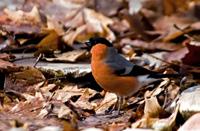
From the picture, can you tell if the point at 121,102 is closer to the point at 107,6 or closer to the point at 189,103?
the point at 189,103

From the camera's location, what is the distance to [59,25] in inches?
269

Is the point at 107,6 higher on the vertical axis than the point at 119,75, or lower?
lower

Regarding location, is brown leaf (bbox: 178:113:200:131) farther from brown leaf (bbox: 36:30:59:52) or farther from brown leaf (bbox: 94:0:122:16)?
brown leaf (bbox: 94:0:122:16)

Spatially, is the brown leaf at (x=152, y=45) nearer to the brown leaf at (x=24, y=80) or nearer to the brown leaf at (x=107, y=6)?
the brown leaf at (x=107, y=6)

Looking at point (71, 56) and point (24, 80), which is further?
point (71, 56)

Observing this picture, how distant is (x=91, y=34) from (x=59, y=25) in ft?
1.10

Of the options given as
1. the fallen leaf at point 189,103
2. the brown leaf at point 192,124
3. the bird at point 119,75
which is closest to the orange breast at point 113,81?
the bird at point 119,75

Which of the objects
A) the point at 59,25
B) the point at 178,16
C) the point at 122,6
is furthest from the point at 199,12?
the point at 59,25

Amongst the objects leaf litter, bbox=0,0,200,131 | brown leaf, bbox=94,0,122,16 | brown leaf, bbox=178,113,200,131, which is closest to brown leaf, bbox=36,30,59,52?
leaf litter, bbox=0,0,200,131

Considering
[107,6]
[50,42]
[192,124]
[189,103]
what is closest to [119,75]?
[189,103]

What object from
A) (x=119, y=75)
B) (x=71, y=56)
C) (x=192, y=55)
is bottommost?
(x=192, y=55)

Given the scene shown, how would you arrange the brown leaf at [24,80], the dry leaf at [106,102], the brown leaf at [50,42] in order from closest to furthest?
the dry leaf at [106,102]
the brown leaf at [24,80]
the brown leaf at [50,42]

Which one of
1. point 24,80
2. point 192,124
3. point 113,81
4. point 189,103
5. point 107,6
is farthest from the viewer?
point 107,6

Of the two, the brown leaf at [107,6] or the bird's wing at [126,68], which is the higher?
the bird's wing at [126,68]
